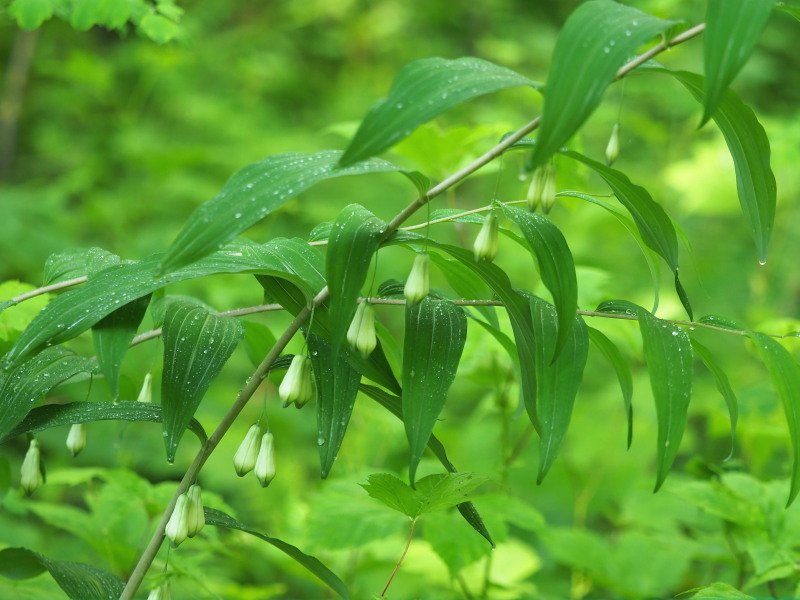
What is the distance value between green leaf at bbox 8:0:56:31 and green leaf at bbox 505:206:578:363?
876 millimetres

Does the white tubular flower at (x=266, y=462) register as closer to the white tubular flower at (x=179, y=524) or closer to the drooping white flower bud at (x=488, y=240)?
the white tubular flower at (x=179, y=524)

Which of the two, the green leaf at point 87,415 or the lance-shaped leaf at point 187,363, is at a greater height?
the lance-shaped leaf at point 187,363

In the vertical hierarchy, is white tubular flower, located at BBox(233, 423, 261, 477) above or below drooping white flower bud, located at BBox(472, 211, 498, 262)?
below

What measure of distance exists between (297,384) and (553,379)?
0.74ft

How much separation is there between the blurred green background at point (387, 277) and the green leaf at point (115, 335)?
0.37 ft

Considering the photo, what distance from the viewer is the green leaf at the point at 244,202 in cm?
55

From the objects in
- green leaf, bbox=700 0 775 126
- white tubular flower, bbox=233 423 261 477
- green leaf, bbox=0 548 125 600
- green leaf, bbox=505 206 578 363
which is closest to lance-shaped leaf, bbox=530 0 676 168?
green leaf, bbox=700 0 775 126

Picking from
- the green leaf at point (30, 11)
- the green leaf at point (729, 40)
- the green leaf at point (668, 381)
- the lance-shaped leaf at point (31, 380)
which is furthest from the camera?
the green leaf at point (30, 11)

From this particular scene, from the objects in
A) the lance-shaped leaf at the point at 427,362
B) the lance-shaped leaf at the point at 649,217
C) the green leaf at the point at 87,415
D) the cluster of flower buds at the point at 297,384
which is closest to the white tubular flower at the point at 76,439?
the green leaf at the point at 87,415

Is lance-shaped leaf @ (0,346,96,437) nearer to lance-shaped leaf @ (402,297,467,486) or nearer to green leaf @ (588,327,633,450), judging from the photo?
lance-shaped leaf @ (402,297,467,486)

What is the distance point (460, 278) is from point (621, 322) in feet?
1.89

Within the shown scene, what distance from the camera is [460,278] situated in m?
0.84

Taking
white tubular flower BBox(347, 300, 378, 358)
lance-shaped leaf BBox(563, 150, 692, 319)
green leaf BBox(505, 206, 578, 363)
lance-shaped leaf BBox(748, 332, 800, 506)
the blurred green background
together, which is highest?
lance-shaped leaf BBox(563, 150, 692, 319)

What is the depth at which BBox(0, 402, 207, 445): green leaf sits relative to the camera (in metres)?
0.74
